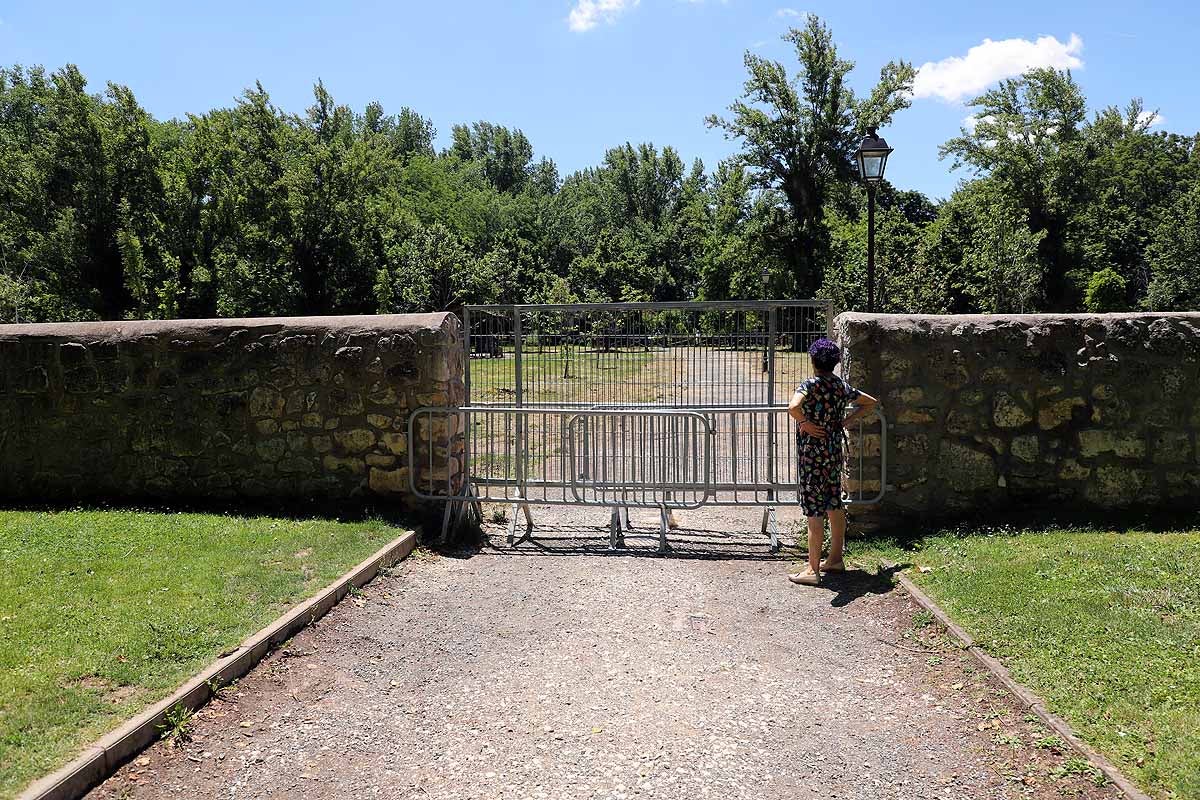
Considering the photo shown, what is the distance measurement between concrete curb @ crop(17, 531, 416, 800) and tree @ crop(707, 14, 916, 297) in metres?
37.3

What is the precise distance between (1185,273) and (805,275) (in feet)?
50.9

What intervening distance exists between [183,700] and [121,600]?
5.27ft

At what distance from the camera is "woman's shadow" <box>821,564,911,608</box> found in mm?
5891

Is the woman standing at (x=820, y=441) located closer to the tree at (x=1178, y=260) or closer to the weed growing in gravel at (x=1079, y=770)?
the weed growing in gravel at (x=1079, y=770)

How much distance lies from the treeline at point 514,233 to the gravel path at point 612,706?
22.4 metres

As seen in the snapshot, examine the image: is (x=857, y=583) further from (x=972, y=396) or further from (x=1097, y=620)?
(x=972, y=396)

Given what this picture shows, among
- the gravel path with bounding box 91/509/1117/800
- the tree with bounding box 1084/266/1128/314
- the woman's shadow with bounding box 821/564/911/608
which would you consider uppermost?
the tree with bounding box 1084/266/1128/314

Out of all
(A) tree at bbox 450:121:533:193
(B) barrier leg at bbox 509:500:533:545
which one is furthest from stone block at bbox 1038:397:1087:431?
(A) tree at bbox 450:121:533:193

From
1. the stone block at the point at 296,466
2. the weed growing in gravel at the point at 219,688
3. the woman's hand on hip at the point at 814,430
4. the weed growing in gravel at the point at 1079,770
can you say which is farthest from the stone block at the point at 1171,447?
the stone block at the point at 296,466

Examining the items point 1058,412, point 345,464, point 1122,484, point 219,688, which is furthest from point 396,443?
point 1122,484

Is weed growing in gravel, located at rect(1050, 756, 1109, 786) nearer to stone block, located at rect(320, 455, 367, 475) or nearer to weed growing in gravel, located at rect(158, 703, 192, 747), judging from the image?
weed growing in gravel, located at rect(158, 703, 192, 747)

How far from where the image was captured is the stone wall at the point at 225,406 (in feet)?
24.8

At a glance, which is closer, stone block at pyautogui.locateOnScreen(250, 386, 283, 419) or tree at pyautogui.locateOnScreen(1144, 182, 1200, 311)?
stone block at pyautogui.locateOnScreen(250, 386, 283, 419)

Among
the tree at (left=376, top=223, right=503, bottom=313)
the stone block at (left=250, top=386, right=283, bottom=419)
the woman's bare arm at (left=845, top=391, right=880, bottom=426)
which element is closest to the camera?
the woman's bare arm at (left=845, top=391, right=880, bottom=426)
